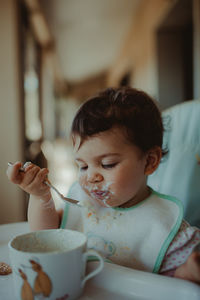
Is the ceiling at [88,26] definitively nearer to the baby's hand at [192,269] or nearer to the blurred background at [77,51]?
the blurred background at [77,51]

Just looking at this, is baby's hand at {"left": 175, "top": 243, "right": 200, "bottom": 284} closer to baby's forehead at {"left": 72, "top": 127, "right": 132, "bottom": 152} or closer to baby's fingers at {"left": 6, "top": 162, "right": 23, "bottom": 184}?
baby's forehead at {"left": 72, "top": 127, "right": 132, "bottom": 152}

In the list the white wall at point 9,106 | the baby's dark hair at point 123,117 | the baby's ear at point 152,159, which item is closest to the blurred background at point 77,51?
the white wall at point 9,106

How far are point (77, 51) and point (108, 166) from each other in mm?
6543

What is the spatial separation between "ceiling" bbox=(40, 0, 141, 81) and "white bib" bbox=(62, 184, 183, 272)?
12.2 ft

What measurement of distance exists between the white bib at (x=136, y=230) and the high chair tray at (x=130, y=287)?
148 millimetres

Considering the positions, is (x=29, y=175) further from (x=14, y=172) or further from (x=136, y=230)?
(x=136, y=230)

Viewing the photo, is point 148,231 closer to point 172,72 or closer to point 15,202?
point 15,202

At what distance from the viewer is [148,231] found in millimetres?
697

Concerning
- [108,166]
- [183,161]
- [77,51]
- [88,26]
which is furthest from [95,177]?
[77,51]

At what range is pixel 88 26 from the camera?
16.4ft

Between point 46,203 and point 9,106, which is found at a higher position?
point 9,106

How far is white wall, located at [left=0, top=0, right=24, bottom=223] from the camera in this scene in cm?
234

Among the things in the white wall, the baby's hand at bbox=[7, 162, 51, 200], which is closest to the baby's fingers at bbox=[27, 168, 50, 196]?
the baby's hand at bbox=[7, 162, 51, 200]

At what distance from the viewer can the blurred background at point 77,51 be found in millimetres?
2361
